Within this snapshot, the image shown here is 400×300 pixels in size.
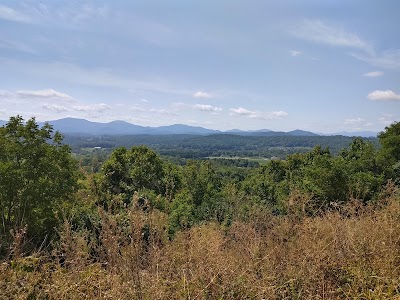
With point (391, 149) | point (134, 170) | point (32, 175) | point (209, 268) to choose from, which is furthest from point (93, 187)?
point (134, 170)

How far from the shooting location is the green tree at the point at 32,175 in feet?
42.4

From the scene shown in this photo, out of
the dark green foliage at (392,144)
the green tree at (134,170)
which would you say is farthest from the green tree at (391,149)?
the green tree at (134,170)

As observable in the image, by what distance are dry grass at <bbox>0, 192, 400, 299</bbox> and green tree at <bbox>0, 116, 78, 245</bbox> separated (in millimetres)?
11093

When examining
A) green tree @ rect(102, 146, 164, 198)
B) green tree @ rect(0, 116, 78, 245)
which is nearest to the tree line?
green tree @ rect(0, 116, 78, 245)

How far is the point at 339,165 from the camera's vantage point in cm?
1805

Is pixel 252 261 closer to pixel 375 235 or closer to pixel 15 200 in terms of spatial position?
pixel 375 235

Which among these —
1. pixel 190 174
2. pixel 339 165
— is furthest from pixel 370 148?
pixel 190 174

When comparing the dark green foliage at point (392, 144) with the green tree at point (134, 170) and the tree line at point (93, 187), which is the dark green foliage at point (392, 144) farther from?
the green tree at point (134, 170)

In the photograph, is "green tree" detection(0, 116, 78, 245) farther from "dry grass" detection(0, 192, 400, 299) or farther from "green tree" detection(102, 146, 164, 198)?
"green tree" detection(102, 146, 164, 198)

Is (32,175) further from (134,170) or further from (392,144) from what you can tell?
(392,144)

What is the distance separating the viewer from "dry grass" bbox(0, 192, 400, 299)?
2.60m

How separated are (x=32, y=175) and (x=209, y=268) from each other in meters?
12.9

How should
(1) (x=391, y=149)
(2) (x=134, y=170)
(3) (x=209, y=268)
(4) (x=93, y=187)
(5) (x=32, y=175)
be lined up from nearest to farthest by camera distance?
1. (3) (x=209, y=268)
2. (4) (x=93, y=187)
3. (5) (x=32, y=175)
4. (1) (x=391, y=149)
5. (2) (x=134, y=170)

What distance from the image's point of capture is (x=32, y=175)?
1359cm
